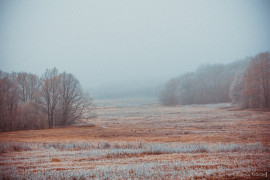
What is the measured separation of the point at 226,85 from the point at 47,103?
4221 inches

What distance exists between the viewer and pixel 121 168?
11648 mm

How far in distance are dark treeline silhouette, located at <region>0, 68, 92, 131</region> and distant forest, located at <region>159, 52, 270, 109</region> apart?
163 ft

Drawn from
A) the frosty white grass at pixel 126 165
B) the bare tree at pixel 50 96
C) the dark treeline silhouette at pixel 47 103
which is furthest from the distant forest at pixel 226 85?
the frosty white grass at pixel 126 165

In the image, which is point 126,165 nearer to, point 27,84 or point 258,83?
point 27,84

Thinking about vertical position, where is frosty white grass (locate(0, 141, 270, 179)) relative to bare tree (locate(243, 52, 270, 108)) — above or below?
below

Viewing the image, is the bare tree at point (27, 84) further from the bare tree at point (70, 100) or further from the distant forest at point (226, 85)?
the distant forest at point (226, 85)

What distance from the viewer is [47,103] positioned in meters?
49.8

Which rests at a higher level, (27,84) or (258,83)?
(27,84)

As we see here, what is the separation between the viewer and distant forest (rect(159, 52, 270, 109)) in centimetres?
6781

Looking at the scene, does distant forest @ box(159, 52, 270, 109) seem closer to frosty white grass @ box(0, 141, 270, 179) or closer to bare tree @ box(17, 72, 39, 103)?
frosty white grass @ box(0, 141, 270, 179)

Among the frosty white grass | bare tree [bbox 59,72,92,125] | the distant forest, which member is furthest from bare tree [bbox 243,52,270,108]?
the frosty white grass

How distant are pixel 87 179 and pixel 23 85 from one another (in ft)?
176

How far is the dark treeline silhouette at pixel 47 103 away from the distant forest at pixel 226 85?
1953 inches

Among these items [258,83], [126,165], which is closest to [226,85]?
[258,83]
